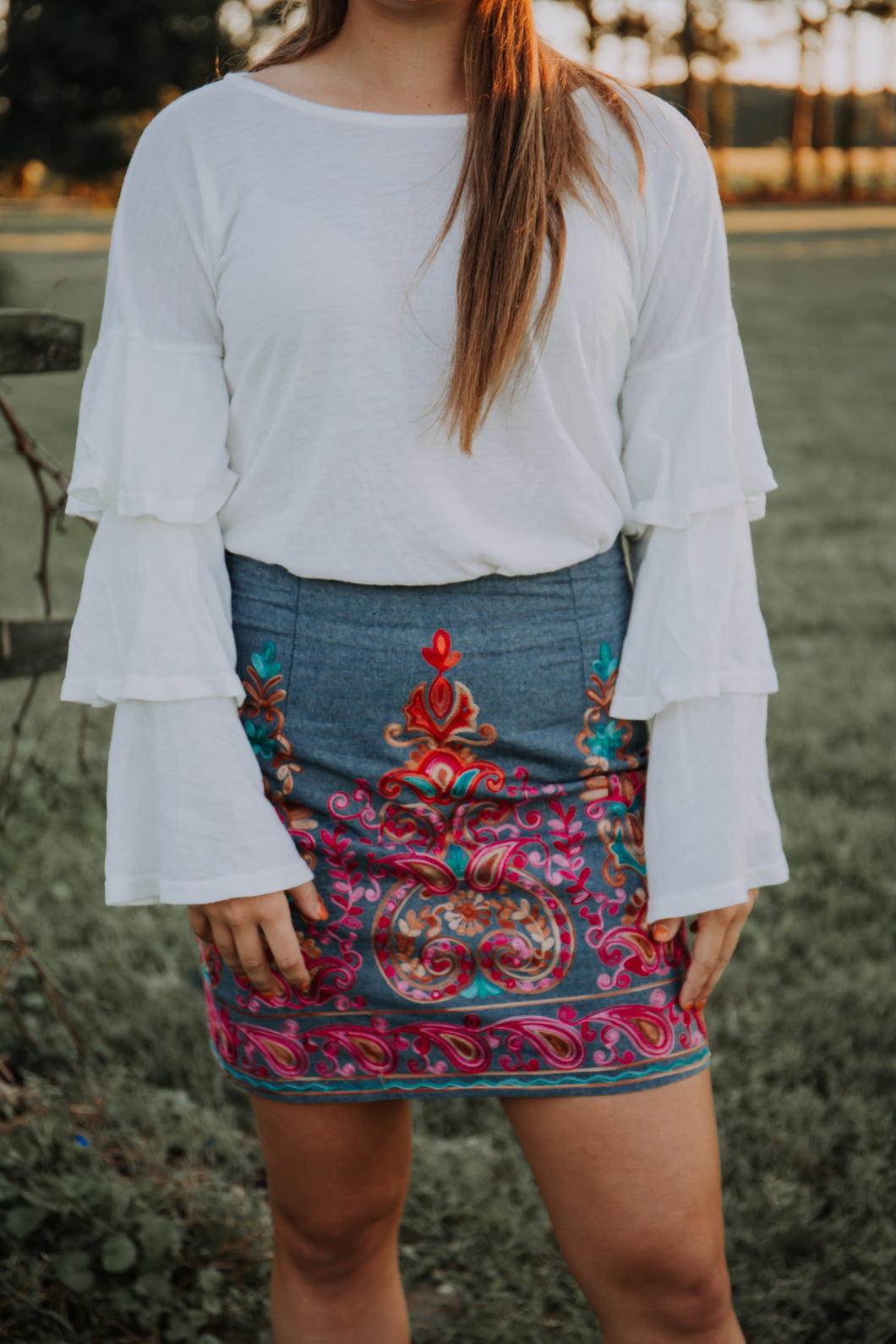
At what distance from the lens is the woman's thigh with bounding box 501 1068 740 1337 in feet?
4.15

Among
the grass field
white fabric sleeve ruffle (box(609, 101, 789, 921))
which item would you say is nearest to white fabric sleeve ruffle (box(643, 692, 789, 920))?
white fabric sleeve ruffle (box(609, 101, 789, 921))

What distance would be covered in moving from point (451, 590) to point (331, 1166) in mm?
672

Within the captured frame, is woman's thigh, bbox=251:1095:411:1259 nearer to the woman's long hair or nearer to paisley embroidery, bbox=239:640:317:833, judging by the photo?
paisley embroidery, bbox=239:640:317:833

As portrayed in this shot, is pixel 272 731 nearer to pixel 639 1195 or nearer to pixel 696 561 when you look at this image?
pixel 696 561

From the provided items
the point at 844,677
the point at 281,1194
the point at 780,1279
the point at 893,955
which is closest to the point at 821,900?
the point at 893,955

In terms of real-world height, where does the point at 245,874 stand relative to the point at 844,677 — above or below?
above

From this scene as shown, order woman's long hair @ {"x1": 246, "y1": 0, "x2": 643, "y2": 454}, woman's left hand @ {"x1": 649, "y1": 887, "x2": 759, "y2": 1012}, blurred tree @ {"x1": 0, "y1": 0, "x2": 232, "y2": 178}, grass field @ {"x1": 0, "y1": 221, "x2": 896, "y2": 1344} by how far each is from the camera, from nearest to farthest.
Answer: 1. woman's long hair @ {"x1": 246, "y1": 0, "x2": 643, "y2": 454}
2. woman's left hand @ {"x1": 649, "y1": 887, "x2": 759, "y2": 1012}
3. grass field @ {"x1": 0, "y1": 221, "x2": 896, "y2": 1344}
4. blurred tree @ {"x1": 0, "y1": 0, "x2": 232, "y2": 178}

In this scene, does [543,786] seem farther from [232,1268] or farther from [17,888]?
[17,888]

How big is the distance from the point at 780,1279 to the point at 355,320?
171cm

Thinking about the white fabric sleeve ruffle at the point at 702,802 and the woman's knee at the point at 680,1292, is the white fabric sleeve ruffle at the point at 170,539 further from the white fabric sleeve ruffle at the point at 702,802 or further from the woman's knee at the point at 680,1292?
the woman's knee at the point at 680,1292

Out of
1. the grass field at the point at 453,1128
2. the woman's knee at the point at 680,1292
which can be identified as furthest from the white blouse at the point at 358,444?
the grass field at the point at 453,1128

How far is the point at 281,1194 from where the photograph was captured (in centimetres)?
146

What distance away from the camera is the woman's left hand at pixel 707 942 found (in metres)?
1.32

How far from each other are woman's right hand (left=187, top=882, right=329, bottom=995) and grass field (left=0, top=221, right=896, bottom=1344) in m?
0.91
